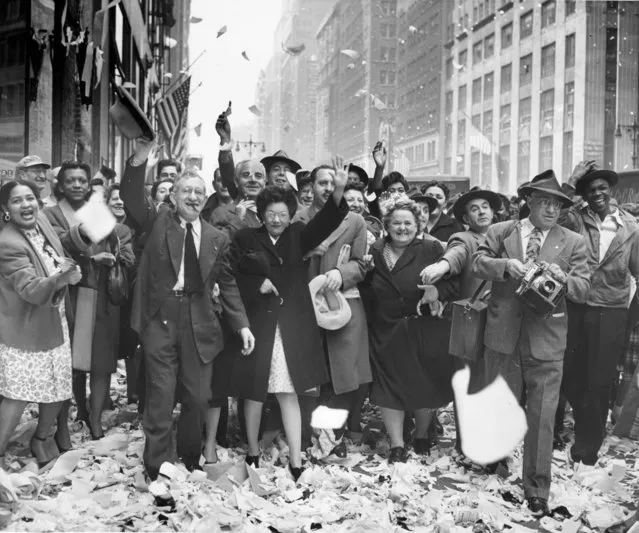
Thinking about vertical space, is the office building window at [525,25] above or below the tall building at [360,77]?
below

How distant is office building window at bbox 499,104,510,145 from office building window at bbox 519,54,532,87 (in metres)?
2.79

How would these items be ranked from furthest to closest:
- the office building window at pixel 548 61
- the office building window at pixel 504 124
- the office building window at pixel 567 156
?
the office building window at pixel 504 124
the office building window at pixel 548 61
the office building window at pixel 567 156

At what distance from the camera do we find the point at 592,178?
7.07 meters

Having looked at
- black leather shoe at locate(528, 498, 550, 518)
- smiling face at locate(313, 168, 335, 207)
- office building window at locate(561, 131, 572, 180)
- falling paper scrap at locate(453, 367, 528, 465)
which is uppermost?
office building window at locate(561, 131, 572, 180)

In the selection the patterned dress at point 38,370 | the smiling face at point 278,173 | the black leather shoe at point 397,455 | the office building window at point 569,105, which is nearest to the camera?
the patterned dress at point 38,370

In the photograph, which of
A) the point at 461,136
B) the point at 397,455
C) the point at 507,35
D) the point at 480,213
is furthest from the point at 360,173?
the point at 461,136

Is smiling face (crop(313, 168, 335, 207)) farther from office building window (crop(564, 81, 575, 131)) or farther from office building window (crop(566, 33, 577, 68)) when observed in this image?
office building window (crop(566, 33, 577, 68))

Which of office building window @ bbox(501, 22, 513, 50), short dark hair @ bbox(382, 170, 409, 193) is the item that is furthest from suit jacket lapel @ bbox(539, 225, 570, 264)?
office building window @ bbox(501, 22, 513, 50)

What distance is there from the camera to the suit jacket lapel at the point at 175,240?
590 centimetres

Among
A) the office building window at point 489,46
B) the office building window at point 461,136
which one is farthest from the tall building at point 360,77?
the office building window at point 489,46

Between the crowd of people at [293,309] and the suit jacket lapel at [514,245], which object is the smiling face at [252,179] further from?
the suit jacket lapel at [514,245]

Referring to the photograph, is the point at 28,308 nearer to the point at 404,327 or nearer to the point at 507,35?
the point at 404,327

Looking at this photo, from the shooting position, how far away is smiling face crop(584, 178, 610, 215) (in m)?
7.07

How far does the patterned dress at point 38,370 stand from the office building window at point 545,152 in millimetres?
47577
